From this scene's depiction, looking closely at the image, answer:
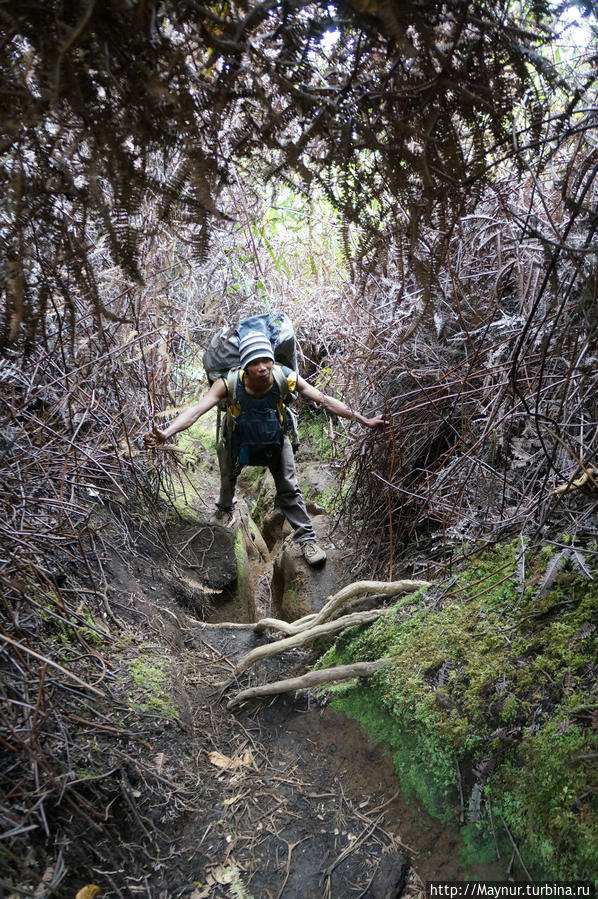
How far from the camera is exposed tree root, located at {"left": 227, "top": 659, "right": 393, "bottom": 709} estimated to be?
2965mm

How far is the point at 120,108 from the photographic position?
52.9 inches

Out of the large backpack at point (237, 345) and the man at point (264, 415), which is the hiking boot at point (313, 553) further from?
the large backpack at point (237, 345)

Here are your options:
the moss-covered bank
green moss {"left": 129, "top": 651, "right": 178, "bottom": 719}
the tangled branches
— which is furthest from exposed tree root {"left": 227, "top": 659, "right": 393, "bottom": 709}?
the tangled branches

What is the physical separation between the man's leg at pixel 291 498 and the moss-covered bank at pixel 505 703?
231cm

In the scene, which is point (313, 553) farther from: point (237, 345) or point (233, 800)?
point (233, 800)

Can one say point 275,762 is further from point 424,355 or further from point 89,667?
point 424,355

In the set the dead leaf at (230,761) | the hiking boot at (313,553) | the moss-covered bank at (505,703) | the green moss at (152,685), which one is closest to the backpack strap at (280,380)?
the hiking boot at (313,553)

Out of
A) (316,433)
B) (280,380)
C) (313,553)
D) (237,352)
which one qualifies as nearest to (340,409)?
(280,380)

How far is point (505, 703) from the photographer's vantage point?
2.23m

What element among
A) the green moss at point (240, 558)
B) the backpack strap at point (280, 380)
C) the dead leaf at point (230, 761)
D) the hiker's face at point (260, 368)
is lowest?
the green moss at point (240, 558)

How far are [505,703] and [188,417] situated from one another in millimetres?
3047

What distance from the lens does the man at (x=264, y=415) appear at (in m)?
4.38

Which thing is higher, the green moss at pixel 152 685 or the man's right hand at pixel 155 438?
the man's right hand at pixel 155 438

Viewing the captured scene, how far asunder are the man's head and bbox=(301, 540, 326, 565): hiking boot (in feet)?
5.96
